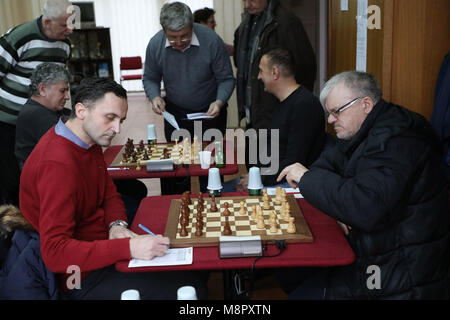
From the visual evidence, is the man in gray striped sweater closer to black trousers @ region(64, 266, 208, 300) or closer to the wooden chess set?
the wooden chess set

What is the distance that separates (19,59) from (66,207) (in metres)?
2.24

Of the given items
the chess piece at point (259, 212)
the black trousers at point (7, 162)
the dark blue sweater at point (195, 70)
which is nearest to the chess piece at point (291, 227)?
the chess piece at point (259, 212)

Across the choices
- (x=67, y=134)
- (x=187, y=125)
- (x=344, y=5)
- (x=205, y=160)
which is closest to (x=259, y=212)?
(x=67, y=134)

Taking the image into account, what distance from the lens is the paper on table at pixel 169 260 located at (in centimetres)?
165

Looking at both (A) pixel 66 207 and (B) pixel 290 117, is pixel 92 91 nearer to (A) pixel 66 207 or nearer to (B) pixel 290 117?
(A) pixel 66 207

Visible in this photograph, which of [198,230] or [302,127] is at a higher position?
[302,127]

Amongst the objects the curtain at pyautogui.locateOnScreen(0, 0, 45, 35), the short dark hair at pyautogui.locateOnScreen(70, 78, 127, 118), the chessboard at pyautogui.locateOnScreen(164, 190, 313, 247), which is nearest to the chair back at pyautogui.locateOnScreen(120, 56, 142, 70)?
the curtain at pyautogui.locateOnScreen(0, 0, 45, 35)

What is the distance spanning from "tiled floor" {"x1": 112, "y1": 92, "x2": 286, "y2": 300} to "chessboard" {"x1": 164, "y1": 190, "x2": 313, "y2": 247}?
2.81ft

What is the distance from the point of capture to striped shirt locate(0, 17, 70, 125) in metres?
3.45

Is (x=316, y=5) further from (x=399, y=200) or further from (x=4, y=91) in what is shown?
(x=399, y=200)

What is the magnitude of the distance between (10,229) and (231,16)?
20.4ft

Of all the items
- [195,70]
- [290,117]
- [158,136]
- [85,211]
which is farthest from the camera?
[158,136]

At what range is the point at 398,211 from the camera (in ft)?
5.49
